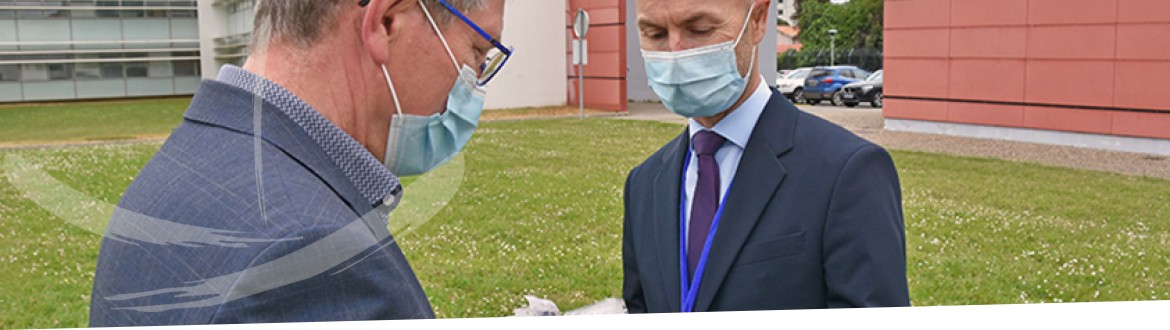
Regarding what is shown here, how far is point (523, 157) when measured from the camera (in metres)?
4.21

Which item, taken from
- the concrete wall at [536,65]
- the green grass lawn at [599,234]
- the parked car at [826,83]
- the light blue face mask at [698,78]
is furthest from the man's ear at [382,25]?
the parked car at [826,83]

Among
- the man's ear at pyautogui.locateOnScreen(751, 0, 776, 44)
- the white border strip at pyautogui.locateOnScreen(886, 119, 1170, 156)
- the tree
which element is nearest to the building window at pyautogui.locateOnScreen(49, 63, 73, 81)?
the man's ear at pyautogui.locateOnScreen(751, 0, 776, 44)

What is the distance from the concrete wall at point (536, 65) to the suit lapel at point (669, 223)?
31 cm

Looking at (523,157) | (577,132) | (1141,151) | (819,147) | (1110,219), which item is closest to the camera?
(819,147)

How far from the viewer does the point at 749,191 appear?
120 cm

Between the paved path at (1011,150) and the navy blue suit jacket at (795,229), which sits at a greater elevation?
the navy blue suit jacket at (795,229)

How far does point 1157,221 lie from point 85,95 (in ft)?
9.88

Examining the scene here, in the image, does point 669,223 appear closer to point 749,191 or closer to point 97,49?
point 749,191

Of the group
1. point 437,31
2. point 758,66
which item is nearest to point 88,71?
point 437,31

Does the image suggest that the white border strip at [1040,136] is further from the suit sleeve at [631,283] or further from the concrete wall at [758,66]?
the suit sleeve at [631,283]

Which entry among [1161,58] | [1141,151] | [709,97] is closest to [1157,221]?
[1141,151]

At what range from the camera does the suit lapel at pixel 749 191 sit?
118 cm

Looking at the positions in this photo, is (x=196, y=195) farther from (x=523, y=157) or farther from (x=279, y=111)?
(x=523, y=157)

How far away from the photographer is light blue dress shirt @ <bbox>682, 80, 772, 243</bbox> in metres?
1.25
